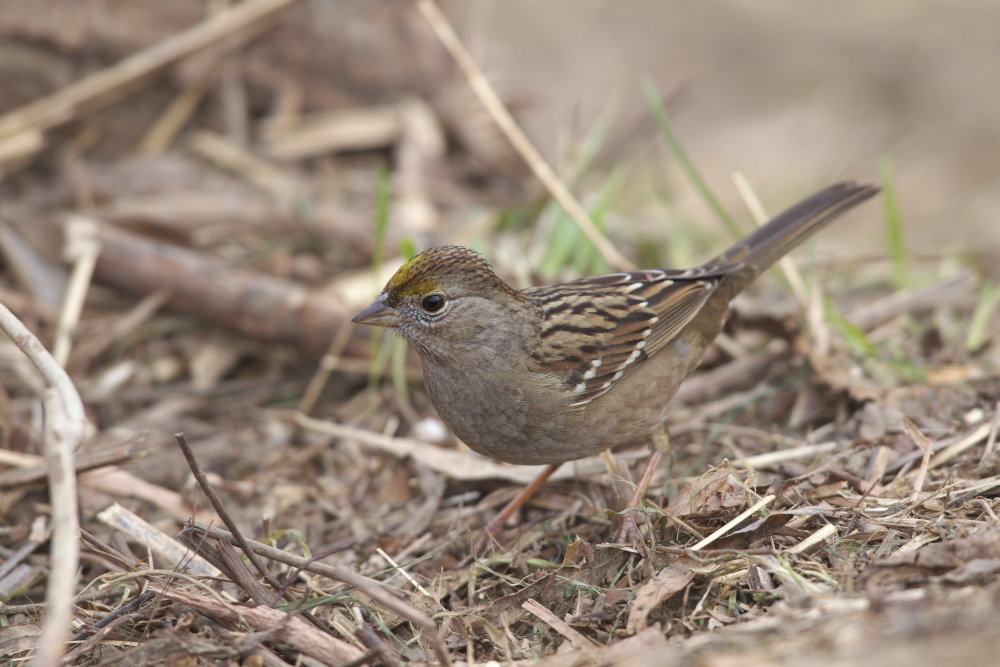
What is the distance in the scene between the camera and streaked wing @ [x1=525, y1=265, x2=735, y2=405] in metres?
3.72

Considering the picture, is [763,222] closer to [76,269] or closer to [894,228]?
[894,228]

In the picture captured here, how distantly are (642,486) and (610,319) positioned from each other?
2.40 feet

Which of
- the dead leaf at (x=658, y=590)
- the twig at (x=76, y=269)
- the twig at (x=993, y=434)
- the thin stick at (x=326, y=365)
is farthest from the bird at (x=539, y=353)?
the twig at (x=76, y=269)

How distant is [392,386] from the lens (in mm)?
4879

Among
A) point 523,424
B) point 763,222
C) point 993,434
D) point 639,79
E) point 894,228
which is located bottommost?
point 993,434

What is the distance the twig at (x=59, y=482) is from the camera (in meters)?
2.01

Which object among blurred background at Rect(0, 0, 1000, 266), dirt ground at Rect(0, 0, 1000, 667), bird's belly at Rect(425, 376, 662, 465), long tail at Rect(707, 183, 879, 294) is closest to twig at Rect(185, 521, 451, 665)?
dirt ground at Rect(0, 0, 1000, 667)

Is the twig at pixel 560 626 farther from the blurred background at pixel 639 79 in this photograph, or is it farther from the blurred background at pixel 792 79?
the blurred background at pixel 792 79

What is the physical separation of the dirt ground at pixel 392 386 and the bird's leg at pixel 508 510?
8cm

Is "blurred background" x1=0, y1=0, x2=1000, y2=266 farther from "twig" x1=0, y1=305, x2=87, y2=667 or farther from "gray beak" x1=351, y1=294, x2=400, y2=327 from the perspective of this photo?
"twig" x1=0, y1=305, x2=87, y2=667

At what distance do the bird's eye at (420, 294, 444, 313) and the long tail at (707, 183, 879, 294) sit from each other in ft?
4.64

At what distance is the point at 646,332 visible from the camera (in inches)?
154

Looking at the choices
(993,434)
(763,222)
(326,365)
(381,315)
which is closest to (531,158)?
(763,222)

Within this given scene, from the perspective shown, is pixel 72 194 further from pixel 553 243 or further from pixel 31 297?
pixel 553 243
